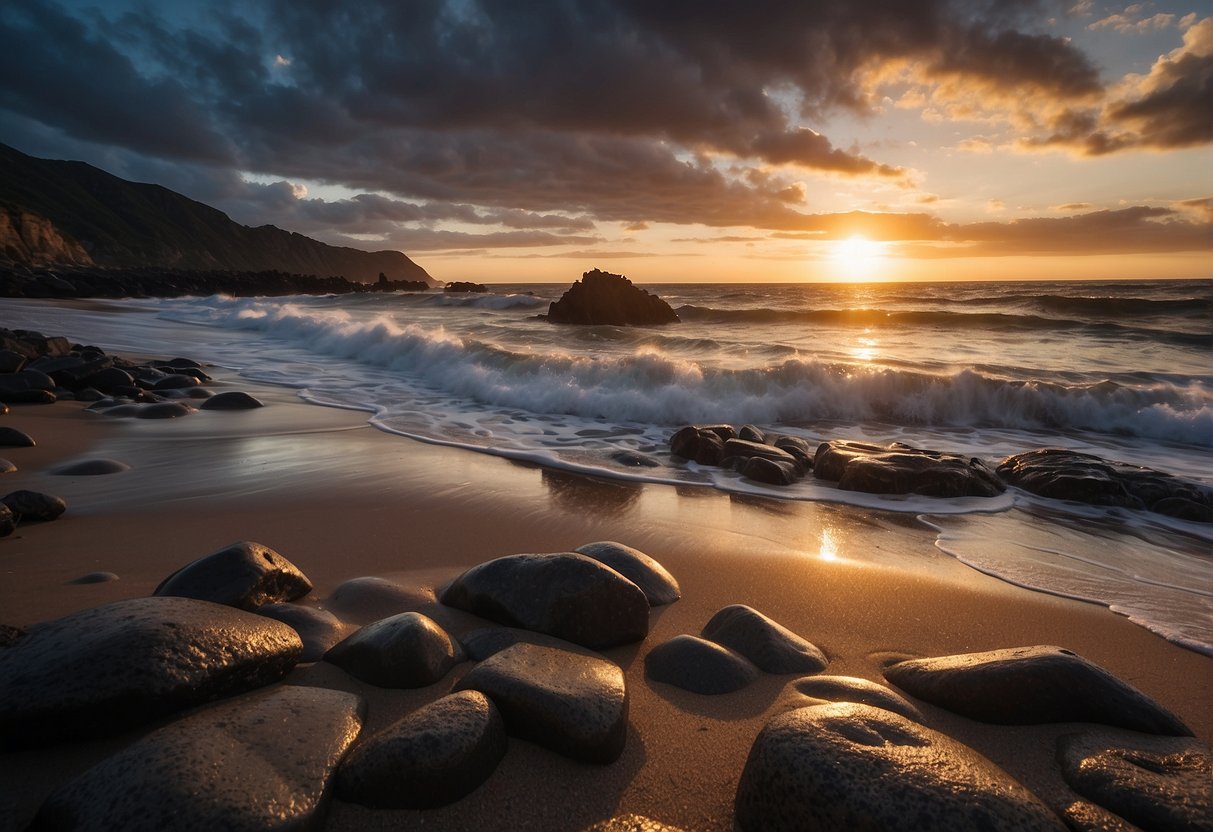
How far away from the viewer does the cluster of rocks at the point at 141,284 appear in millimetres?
29828

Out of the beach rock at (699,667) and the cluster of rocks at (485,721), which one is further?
the beach rock at (699,667)

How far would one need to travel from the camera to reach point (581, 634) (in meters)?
2.49

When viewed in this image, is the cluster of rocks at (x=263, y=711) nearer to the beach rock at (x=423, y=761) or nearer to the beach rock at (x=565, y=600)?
the beach rock at (x=423, y=761)

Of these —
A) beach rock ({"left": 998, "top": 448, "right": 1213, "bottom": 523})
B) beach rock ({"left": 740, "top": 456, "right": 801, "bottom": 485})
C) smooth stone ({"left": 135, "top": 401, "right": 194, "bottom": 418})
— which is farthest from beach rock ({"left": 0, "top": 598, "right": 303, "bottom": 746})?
beach rock ({"left": 998, "top": 448, "right": 1213, "bottom": 523})

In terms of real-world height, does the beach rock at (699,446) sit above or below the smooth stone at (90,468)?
above

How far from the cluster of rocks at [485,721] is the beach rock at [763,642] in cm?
1

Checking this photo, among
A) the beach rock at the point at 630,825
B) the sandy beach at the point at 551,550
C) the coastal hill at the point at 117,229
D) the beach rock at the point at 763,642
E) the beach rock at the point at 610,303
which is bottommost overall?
the sandy beach at the point at 551,550

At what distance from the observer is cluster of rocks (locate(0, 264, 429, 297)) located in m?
29.8

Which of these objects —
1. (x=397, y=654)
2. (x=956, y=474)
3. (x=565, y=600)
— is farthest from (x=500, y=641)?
(x=956, y=474)

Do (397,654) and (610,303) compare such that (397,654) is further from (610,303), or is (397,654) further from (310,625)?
(610,303)

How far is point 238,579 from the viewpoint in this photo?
100 inches

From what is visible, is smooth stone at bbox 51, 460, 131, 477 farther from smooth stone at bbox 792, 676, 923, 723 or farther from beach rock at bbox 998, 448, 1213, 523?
beach rock at bbox 998, 448, 1213, 523

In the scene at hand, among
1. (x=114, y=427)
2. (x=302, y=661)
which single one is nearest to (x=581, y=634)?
(x=302, y=661)

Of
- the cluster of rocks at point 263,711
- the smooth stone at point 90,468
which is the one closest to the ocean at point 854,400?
the smooth stone at point 90,468
